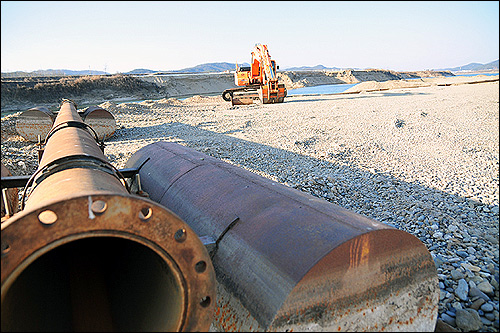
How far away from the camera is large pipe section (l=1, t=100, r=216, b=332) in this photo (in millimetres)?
1227

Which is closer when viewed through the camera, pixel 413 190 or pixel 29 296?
pixel 29 296

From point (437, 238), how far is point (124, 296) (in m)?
3.35

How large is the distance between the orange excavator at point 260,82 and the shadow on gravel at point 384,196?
24.8 ft

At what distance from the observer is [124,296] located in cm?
220

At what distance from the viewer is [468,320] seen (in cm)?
253

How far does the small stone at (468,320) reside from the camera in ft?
8.18

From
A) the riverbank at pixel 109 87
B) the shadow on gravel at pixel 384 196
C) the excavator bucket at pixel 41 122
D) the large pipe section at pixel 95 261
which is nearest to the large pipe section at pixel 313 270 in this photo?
the large pipe section at pixel 95 261

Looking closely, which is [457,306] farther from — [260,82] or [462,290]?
[260,82]

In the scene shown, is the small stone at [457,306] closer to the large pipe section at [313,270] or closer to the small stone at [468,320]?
the small stone at [468,320]

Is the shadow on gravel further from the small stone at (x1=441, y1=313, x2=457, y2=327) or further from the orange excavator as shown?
the orange excavator

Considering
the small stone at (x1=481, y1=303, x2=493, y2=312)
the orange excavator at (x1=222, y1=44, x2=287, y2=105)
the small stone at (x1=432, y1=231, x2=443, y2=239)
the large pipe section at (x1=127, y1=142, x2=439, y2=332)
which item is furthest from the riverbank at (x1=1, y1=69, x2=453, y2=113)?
the small stone at (x1=481, y1=303, x2=493, y2=312)

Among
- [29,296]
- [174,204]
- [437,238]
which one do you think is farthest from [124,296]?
[437,238]

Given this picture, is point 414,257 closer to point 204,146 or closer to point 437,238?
point 437,238

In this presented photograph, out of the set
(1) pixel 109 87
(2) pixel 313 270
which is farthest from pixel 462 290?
(1) pixel 109 87
